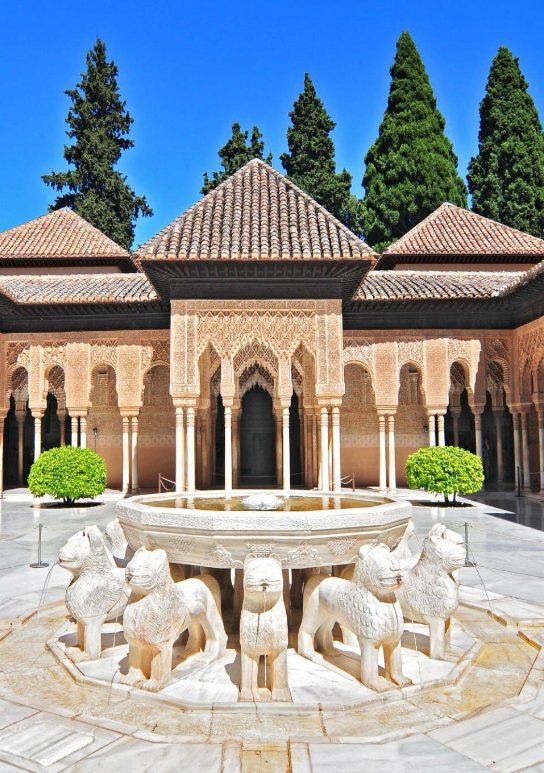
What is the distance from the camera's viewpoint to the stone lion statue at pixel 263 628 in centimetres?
336

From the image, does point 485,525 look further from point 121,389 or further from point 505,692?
point 121,389

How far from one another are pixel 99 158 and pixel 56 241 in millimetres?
10585

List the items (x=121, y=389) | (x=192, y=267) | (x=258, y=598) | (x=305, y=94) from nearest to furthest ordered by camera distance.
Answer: (x=258, y=598) → (x=192, y=267) → (x=121, y=389) → (x=305, y=94)

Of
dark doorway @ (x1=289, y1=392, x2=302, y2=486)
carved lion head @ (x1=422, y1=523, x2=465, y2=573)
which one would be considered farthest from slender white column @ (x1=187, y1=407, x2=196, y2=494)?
carved lion head @ (x1=422, y1=523, x2=465, y2=573)

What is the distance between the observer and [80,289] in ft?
55.0

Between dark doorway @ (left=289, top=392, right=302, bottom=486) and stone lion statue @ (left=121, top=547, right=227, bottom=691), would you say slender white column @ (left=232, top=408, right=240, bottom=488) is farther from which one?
stone lion statue @ (left=121, top=547, right=227, bottom=691)

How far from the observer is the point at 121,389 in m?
16.0

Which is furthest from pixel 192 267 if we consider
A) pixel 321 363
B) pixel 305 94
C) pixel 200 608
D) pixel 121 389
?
pixel 305 94

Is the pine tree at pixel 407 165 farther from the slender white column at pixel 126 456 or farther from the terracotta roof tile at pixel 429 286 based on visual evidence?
the slender white column at pixel 126 456

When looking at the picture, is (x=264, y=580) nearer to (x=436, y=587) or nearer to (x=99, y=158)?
(x=436, y=587)

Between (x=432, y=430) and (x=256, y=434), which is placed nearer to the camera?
(x=432, y=430)

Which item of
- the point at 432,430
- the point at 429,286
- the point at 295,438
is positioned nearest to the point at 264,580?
the point at 432,430

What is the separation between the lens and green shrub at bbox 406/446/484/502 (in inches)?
517

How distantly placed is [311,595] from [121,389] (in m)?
12.8
